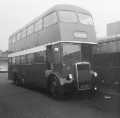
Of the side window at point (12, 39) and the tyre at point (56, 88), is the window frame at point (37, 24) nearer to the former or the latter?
the tyre at point (56, 88)

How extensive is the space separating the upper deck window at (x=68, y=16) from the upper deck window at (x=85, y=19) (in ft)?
1.02

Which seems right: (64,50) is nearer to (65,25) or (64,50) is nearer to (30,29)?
(65,25)

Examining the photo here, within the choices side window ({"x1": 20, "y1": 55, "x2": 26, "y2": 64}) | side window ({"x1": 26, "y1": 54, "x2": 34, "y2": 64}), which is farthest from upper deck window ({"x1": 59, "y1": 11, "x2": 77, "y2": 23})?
side window ({"x1": 20, "y1": 55, "x2": 26, "y2": 64})

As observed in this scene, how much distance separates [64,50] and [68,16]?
1679mm

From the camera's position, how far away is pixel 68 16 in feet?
27.6

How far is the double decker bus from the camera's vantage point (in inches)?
301

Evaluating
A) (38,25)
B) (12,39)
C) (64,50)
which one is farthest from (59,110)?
(12,39)

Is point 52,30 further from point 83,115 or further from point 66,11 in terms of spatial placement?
point 83,115

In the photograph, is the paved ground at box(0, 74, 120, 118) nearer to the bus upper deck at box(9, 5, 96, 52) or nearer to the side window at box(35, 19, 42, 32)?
the bus upper deck at box(9, 5, 96, 52)

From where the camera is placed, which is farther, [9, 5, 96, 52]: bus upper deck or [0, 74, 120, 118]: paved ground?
[9, 5, 96, 52]: bus upper deck

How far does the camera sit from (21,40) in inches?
482

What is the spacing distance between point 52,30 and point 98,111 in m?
4.27

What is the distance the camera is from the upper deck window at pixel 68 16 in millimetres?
8234

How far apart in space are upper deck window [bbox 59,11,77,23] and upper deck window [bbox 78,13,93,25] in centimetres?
31
